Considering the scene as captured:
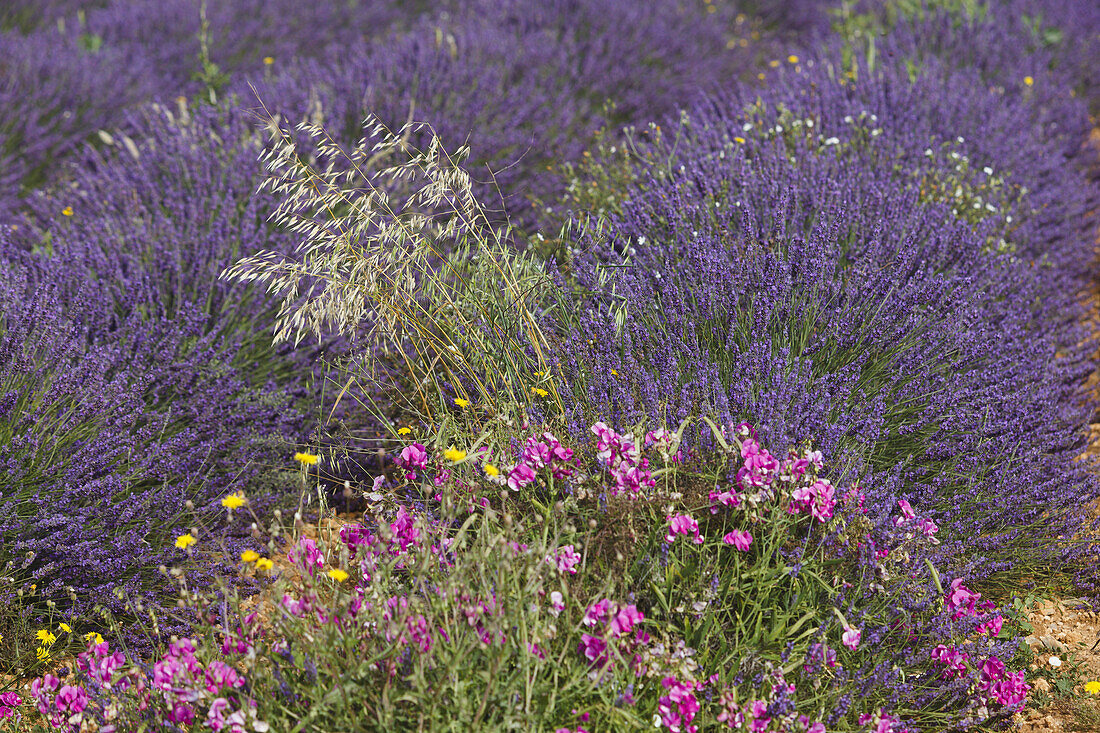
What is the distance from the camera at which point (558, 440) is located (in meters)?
2.20

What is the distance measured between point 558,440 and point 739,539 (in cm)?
50

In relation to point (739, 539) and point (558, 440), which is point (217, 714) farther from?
point (739, 539)

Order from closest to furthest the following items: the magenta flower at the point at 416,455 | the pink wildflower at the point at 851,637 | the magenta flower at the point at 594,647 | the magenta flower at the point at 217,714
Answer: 1. the magenta flower at the point at 217,714
2. the magenta flower at the point at 594,647
3. the pink wildflower at the point at 851,637
4. the magenta flower at the point at 416,455

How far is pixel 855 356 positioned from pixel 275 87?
3.56 metres

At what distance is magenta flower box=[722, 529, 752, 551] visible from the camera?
76.6 inches

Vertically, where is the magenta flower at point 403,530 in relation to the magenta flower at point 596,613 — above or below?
below

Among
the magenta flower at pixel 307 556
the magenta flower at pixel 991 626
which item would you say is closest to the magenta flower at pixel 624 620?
the magenta flower at pixel 307 556

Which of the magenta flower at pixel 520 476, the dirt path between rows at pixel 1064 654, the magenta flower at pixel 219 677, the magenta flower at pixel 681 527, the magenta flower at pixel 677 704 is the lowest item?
the dirt path between rows at pixel 1064 654

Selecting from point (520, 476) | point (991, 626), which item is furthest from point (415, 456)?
point (991, 626)

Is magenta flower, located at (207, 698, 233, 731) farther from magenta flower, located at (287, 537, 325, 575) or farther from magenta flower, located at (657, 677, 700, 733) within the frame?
magenta flower, located at (657, 677, 700, 733)

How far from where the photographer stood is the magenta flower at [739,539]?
1946 millimetres

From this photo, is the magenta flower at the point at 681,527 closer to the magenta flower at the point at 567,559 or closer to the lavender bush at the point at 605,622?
the lavender bush at the point at 605,622

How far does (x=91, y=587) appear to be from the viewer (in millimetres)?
2332

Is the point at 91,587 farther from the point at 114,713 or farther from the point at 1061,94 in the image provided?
the point at 1061,94
